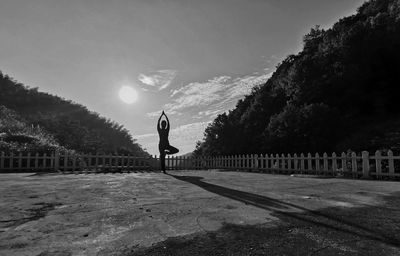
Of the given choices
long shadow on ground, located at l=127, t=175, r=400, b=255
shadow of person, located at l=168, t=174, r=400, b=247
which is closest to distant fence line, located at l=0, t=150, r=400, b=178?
shadow of person, located at l=168, t=174, r=400, b=247

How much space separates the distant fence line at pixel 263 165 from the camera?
11.2m

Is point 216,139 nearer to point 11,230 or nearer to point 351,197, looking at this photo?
point 351,197

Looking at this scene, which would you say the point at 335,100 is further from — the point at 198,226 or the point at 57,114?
the point at 57,114

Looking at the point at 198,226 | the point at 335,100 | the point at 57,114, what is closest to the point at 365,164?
the point at 198,226

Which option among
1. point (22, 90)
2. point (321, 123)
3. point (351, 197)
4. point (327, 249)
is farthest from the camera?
point (22, 90)

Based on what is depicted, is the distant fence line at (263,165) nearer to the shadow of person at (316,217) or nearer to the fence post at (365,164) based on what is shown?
the fence post at (365,164)

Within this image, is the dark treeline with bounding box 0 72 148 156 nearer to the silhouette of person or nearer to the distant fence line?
the distant fence line

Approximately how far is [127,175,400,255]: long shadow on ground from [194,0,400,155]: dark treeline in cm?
1577

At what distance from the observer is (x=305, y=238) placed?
112 inches

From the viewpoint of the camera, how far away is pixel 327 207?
4.37 meters

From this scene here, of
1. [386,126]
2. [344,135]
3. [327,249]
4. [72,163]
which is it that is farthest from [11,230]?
[386,126]

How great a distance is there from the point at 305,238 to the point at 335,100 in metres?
23.6

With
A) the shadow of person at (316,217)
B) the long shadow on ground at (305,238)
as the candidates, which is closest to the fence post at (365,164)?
the shadow of person at (316,217)

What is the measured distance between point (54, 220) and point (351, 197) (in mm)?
5074
